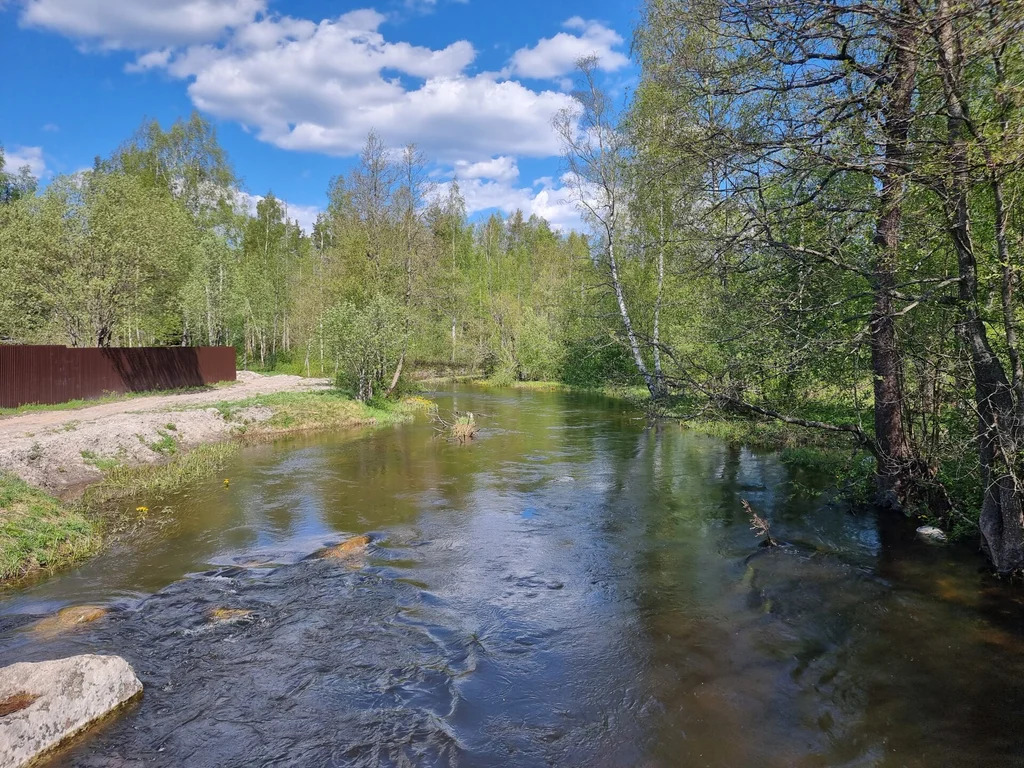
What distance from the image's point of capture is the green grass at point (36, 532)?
8.98 meters

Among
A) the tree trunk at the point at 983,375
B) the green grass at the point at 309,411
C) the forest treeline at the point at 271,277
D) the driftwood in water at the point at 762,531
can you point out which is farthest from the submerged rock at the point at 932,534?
the green grass at the point at 309,411

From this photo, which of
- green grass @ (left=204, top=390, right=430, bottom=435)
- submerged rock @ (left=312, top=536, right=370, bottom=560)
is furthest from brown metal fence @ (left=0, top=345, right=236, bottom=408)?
submerged rock @ (left=312, top=536, right=370, bottom=560)

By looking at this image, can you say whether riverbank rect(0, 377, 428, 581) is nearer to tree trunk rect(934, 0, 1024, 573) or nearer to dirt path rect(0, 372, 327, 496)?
dirt path rect(0, 372, 327, 496)

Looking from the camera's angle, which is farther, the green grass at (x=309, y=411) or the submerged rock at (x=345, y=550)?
the green grass at (x=309, y=411)

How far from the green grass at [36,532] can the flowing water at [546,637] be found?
0.56m

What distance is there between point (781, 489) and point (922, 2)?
9338 mm

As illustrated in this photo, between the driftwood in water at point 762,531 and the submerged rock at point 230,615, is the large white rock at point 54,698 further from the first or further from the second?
the driftwood in water at point 762,531

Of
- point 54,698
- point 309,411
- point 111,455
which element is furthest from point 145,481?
point 309,411

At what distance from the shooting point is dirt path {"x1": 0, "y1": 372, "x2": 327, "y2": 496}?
43.9ft

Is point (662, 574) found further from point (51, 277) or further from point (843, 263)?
point (51, 277)

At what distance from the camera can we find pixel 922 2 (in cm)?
714

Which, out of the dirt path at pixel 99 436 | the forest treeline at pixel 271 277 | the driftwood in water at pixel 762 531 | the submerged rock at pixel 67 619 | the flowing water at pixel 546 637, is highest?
the forest treeline at pixel 271 277

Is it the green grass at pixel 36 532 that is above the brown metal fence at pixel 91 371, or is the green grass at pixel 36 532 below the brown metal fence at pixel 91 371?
below

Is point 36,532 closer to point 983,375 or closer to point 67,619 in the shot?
point 67,619
